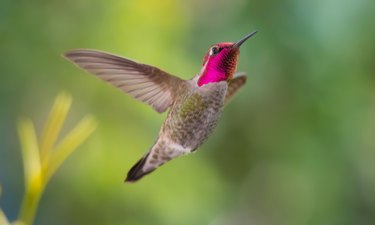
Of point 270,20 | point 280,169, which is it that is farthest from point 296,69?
point 280,169

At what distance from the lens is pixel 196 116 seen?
0.65 m

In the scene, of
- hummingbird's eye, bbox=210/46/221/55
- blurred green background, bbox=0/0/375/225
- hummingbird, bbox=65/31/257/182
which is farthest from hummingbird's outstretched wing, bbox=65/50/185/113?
blurred green background, bbox=0/0/375/225

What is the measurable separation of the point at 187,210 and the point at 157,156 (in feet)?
4.69

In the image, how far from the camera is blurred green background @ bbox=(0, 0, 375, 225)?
2.05 meters

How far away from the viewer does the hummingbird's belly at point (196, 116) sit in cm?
63

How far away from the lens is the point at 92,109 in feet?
6.85

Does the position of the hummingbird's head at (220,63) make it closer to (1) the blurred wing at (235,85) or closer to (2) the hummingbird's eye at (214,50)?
(2) the hummingbird's eye at (214,50)

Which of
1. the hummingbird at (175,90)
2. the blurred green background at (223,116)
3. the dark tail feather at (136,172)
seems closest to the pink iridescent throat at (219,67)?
the hummingbird at (175,90)

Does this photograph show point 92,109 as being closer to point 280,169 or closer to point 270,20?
point 270,20

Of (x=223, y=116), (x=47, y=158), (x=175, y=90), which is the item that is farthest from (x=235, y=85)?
(x=223, y=116)

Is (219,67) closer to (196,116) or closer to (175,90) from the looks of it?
(196,116)

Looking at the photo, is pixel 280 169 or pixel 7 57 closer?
pixel 7 57

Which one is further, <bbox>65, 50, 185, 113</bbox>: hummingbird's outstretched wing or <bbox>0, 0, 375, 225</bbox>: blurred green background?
<bbox>0, 0, 375, 225</bbox>: blurred green background

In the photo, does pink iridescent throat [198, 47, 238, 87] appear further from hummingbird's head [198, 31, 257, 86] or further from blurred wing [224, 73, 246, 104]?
blurred wing [224, 73, 246, 104]
